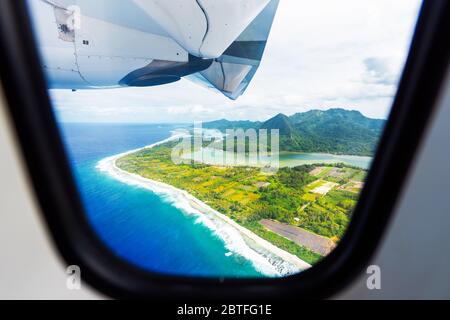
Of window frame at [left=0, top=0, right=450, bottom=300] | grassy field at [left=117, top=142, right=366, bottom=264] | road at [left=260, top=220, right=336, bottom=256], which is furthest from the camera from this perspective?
grassy field at [left=117, top=142, right=366, bottom=264]

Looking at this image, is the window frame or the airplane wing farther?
the airplane wing

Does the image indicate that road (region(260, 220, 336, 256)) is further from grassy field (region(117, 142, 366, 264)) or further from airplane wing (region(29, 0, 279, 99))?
airplane wing (region(29, 0, 279, 99))

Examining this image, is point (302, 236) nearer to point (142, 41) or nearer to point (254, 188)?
point (254, 188)

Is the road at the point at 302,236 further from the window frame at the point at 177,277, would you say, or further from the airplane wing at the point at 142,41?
the airplane wing at the point at 142,41

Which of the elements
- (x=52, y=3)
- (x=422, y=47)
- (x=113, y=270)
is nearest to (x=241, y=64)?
(x=52, y=3)

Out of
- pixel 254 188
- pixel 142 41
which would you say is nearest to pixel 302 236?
pixel 254 188

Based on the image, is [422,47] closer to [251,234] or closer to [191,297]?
[191,297]

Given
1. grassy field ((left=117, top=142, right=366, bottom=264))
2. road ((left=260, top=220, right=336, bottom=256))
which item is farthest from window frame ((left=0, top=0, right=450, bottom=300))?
grassy field ((left=117, top=142, right=366, bottom=264))

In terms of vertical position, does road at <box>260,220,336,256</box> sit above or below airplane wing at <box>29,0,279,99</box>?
below
